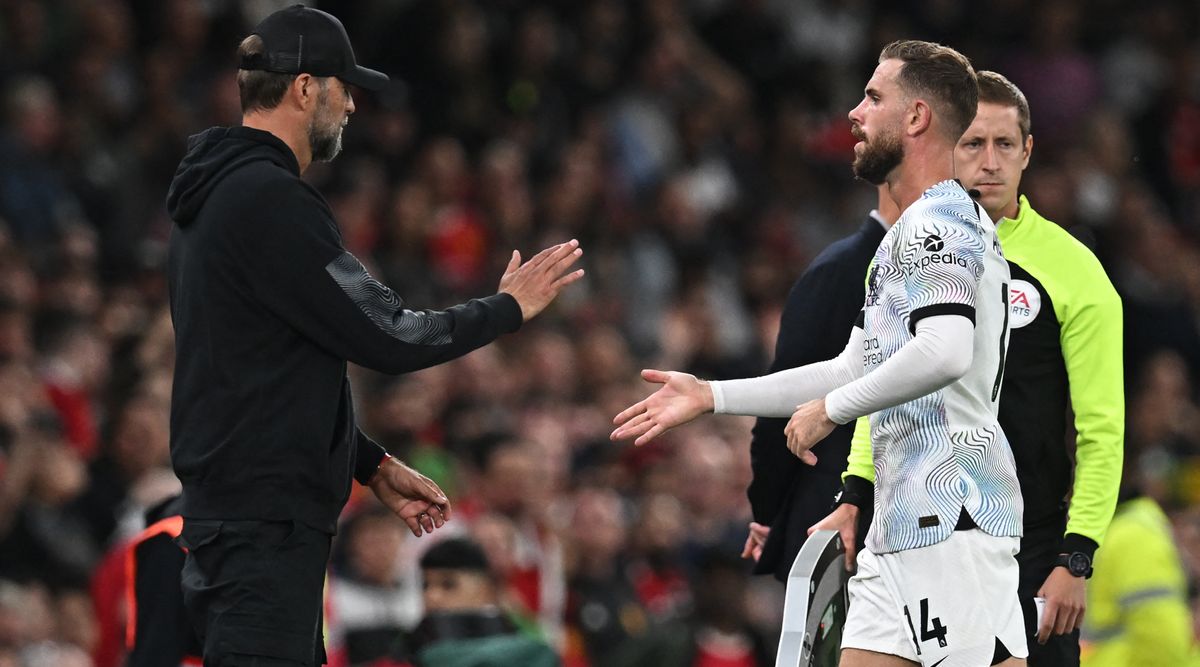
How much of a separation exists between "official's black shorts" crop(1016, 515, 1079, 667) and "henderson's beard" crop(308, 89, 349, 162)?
80.8 inches

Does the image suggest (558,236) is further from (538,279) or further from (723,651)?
(538,279)

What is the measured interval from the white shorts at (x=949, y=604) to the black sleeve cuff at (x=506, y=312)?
1062 mm

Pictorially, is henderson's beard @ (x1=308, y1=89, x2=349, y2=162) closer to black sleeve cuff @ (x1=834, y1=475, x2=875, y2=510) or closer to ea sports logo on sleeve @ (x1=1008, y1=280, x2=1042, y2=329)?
black sleeve cuff @ (x1=834, y1=475, x2=875, y2=510)

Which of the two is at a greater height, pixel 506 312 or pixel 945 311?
pixel 945 311

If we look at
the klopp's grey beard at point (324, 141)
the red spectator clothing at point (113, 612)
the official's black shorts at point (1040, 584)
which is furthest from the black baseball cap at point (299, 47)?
the red spectator clothing at point (113, 612)

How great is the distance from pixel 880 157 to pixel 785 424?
1210mm

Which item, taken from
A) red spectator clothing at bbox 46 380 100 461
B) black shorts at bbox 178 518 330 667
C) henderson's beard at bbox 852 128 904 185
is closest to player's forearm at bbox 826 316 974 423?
henderson's beard at bbox 852 128 904 185

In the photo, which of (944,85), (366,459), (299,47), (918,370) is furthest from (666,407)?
(299,47)

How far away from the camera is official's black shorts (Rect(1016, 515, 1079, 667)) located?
5012 millimetres

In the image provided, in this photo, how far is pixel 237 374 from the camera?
4414 millimetres

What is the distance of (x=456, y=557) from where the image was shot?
6.58 metres

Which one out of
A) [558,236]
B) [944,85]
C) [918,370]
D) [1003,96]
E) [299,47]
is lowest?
[918,370]

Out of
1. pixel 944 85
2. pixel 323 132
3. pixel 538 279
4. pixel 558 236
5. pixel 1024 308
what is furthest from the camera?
pixel 558 236

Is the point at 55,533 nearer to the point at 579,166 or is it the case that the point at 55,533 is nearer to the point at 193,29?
the point at 193,29
